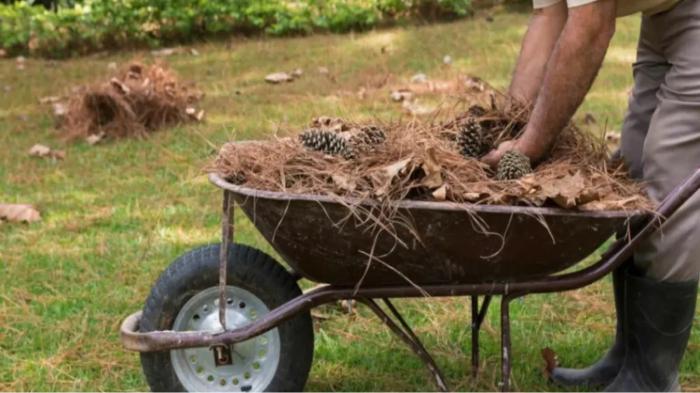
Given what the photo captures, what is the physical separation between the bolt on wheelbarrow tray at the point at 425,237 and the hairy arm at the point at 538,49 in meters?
0.62

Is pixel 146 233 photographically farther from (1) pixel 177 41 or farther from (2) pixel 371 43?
(1) pixel 177 41

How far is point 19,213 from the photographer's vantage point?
4977 millimetres

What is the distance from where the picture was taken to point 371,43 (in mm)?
8805

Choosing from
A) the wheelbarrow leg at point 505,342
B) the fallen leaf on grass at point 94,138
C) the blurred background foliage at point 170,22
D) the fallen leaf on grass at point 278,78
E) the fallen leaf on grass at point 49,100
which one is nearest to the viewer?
the wheelbarrow leg at point 505,342

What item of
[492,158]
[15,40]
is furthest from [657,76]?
[15,40]

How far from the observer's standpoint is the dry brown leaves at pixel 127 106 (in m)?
6.44

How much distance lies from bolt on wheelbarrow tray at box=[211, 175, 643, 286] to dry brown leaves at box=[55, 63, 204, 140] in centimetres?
381

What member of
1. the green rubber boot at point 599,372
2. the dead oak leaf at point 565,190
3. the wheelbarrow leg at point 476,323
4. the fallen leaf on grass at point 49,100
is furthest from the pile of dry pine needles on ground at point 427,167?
the fallen leaf on grass at point 49,100

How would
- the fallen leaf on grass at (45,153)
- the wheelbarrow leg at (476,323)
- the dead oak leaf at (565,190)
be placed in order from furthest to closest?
the fallen leaf on grass at (45,153), the wheelbarrow leg at (476,323), the dead oak leaf at (565,190)

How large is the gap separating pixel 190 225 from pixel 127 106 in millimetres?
1825

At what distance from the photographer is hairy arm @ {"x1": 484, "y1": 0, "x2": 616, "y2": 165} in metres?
2.64

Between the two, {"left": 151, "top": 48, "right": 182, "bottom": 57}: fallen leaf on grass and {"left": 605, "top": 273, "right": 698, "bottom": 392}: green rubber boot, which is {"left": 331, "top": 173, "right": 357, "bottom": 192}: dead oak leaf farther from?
{"left": 151, "top": 48, "right": 182, "bottom": 57}: fallen leaf on grass

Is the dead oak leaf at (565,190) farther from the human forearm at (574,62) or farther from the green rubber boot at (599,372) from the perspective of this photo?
the green rubber boot at (599,372)

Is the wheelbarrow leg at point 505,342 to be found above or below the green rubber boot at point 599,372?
above
